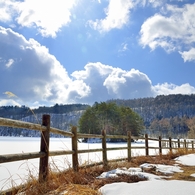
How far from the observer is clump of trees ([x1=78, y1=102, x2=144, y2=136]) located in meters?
46.8

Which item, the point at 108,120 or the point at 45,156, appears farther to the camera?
the point at 108,120

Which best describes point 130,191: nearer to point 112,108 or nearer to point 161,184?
point 161,184

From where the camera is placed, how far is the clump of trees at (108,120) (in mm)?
46812

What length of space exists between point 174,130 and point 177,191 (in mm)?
141856

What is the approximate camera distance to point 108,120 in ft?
161

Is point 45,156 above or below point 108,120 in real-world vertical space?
below

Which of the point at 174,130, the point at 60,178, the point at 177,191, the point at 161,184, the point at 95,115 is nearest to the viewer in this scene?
the point at 177,191

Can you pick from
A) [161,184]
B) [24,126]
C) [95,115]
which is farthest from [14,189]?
[95,115]

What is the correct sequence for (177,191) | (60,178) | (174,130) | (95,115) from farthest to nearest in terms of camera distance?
1. (174,130)
2. (95,115)
3. (60,178)
4. (177,191)

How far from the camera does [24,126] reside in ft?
10.6

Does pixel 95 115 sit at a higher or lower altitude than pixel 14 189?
higher

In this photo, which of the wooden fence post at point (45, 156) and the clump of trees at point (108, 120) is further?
the clump of trees at point (108, 120)

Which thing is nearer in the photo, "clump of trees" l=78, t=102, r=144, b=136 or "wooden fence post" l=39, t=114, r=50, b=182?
"wooden fence post" l=39, t=114, r=50, b=182

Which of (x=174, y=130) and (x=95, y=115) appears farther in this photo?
(x=174, y=130)
